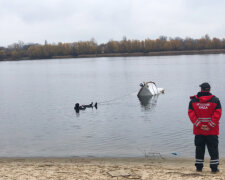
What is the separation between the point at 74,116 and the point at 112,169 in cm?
1770

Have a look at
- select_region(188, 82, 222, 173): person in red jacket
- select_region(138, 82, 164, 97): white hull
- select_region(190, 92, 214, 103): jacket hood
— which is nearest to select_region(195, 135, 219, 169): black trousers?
select_region(188, 82, 222, 173): person in red jacket

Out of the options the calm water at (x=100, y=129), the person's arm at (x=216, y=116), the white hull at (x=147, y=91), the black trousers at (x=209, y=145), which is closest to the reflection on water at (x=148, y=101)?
the calm water at (x=100, y=129)

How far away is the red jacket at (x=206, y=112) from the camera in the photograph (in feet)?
32.1

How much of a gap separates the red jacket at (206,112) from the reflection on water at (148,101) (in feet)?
76.5

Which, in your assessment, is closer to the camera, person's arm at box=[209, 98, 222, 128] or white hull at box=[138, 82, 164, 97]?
person's arm at box=[209, 98, 222, 128]

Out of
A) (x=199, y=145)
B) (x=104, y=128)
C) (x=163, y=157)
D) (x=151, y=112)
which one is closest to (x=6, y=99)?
(x=151, y=112)

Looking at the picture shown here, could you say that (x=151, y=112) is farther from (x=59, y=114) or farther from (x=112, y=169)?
(x=112, y=169)

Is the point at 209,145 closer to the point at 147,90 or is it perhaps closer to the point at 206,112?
the point at 206,112

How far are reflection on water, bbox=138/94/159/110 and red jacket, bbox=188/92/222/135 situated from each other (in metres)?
23.3

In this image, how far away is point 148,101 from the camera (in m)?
38.3

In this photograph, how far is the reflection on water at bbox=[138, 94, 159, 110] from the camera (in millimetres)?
34656

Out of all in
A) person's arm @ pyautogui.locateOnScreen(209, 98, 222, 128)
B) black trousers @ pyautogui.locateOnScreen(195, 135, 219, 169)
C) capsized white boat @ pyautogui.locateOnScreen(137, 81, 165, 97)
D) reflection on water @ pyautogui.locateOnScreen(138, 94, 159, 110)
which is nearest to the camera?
person's arm @ pyautogui.locateOnScreen(209, 98, 222, 128)

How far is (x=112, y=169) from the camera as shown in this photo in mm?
11633

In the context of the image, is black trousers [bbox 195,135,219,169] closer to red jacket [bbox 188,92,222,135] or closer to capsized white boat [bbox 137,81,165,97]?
red jacket [bbox 188,92,222,135]
